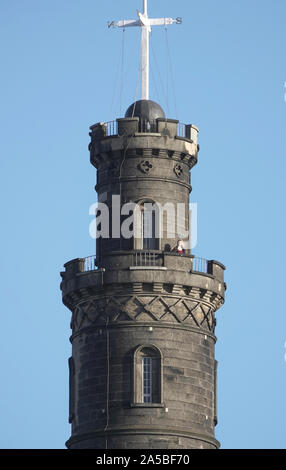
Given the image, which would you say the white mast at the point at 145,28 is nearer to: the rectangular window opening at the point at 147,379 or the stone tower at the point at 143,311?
the stone tower at the point at 143,311

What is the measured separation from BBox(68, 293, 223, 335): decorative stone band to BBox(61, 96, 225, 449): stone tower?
0.06 m

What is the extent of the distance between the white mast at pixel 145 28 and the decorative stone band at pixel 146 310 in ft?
41.4

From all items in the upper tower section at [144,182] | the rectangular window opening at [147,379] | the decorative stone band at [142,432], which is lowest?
the decorative stone band at [142,432]

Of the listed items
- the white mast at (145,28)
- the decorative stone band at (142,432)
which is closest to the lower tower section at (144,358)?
the decorative stone band at (142,432)

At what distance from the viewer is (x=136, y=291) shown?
15400cm

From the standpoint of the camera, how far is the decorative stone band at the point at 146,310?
153625 millimetres

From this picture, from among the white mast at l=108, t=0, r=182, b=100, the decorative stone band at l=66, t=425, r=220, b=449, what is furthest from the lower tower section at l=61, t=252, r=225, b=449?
the white mast at l=108, t=0, r=182, b=100

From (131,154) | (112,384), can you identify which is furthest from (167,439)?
(131,154)

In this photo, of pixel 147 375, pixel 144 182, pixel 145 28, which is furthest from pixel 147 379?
pixel 145 28

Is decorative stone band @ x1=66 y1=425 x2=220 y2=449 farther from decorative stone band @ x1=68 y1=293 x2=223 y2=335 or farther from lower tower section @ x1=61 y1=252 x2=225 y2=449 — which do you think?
decorative stone band @ x1=68 y1=293 x2=223 y2=335

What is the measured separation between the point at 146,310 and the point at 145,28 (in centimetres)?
1752

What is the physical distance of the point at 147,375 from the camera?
15288 centimetres

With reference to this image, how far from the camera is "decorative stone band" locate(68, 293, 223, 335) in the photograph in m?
154
